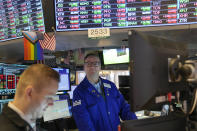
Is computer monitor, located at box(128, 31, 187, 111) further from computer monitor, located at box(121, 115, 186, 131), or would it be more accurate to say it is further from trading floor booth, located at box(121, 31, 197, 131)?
computer monitor, located at box(121, 115, 186, 131)

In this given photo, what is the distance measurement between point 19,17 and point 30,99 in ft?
4.86

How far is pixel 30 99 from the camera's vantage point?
1057 mm

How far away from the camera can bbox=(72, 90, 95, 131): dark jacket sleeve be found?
1.85 meters

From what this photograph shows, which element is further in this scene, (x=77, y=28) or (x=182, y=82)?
(x=77, y=28)

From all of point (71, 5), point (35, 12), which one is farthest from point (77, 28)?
point (35, 12)

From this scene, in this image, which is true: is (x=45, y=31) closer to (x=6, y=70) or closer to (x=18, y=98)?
(x=6, y=70)

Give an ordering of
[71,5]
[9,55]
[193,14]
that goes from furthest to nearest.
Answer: [9,55] < [71,5] < [193,14]

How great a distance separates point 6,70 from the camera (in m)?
2.18

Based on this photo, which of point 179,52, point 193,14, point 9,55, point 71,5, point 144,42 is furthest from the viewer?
point 9,55

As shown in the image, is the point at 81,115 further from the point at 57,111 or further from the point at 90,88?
the point at 57,111

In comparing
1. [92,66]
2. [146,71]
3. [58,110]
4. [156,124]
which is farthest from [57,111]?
[146,71]

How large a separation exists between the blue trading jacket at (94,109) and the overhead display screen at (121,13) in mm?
640

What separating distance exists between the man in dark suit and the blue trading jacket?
81cm

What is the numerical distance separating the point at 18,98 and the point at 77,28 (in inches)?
43.8
